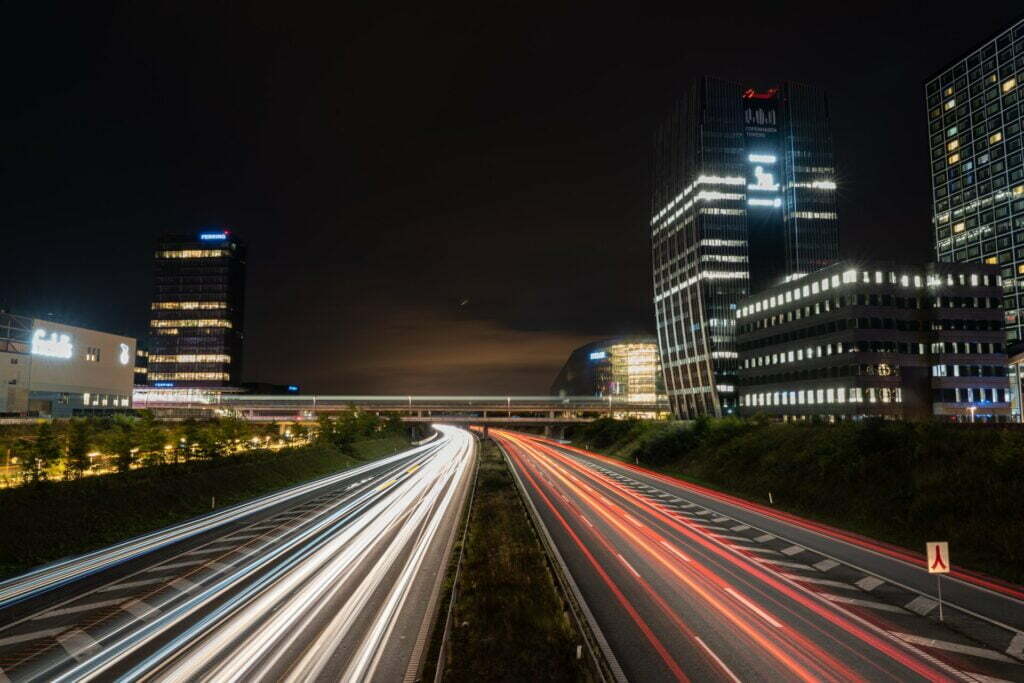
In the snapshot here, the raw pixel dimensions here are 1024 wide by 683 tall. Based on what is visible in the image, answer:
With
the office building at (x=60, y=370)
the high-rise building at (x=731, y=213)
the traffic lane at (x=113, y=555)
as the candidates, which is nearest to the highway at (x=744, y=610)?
the traffic lane at (x=113, y=555)

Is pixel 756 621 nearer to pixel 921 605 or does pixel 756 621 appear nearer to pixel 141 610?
pixel 921 605

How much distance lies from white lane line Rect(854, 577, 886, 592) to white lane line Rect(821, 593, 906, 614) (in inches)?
61.8

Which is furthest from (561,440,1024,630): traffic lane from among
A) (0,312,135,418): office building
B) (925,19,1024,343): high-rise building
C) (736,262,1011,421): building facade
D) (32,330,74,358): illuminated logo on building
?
(925,19,1024,343): high-rise building

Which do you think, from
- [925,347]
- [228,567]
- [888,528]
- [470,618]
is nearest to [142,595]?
[228,567]

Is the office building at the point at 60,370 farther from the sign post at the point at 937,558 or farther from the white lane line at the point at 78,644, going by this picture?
the sign post at the point at 937,558

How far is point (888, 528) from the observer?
30.3 m

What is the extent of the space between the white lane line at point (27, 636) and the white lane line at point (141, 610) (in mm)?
1945

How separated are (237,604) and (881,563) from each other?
83.4 feet

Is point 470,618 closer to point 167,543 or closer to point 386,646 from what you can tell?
point 386,646

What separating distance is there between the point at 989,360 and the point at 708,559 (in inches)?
3739

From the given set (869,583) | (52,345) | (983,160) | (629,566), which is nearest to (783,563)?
(869,583)

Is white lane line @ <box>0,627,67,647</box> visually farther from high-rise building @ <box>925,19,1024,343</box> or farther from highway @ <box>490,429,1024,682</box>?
high-rise building @ <box>925,19,1024,343</box>

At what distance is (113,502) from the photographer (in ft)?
105

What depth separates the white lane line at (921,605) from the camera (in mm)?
19469
